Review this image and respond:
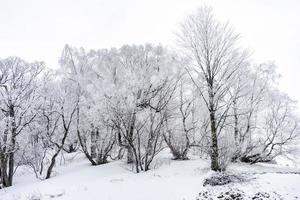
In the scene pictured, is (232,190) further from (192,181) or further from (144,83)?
(144,83)

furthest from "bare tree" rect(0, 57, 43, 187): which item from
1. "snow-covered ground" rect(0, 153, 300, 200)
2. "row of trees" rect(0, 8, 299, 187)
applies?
"snow-covered ground" rect(0, 153, 300, 200)

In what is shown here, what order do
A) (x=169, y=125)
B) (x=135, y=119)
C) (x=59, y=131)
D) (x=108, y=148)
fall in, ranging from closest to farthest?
1. (x=135, y=119)
2. (x=169, y=125)
3. (x=108, y=148)
4. (x=59, y=131)

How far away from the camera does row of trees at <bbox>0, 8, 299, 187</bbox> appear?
1903 cm

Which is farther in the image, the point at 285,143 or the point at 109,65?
the point at 109,65

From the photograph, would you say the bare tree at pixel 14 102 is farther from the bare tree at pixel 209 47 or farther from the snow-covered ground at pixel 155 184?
the bare tree at pixel 209 47

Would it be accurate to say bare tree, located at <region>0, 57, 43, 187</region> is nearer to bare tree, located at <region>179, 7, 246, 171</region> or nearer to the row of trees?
the row of trees

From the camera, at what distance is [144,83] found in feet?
65.0

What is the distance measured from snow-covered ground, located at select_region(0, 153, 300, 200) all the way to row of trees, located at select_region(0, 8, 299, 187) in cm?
175

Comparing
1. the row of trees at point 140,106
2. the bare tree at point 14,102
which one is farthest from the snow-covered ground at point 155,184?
the bare tree at point 14,102

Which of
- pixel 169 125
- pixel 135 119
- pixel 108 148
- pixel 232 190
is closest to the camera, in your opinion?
pixel 232 190

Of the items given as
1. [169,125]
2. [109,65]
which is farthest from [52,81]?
[169,125]

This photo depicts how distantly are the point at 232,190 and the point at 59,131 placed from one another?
889 inches

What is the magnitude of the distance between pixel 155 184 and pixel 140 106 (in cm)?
669

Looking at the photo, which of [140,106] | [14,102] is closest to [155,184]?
[140,106]
